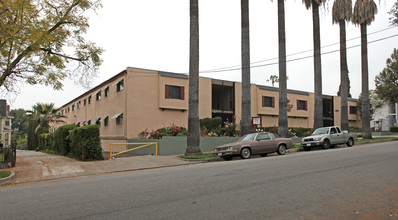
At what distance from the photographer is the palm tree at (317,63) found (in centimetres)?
2566

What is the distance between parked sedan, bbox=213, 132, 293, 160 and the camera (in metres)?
15.6

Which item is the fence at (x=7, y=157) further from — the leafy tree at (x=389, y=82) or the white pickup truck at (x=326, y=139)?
the leafy tree at (x=389, y=82)

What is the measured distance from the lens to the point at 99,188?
8180 millimetres

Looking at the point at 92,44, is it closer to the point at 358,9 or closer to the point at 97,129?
the point at 97,129

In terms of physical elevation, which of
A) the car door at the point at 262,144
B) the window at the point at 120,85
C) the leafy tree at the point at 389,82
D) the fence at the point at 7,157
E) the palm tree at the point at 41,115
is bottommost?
the fence at the point at 7,157

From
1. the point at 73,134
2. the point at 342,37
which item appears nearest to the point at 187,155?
the point at 73,134

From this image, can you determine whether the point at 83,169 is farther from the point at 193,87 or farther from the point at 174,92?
the point at 174,92

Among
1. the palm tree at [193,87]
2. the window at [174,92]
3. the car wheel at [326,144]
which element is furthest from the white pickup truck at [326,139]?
the window at [174,92]

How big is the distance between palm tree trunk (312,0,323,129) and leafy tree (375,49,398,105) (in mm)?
31784

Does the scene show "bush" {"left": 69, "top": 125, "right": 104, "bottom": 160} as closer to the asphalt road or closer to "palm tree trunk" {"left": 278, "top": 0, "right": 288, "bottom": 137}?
the asphalt road

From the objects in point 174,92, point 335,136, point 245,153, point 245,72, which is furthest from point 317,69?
point 245,153

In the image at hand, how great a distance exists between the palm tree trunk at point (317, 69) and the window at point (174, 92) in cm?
1219

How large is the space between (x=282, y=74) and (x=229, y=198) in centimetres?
1847

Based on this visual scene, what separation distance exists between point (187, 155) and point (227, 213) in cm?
1193
